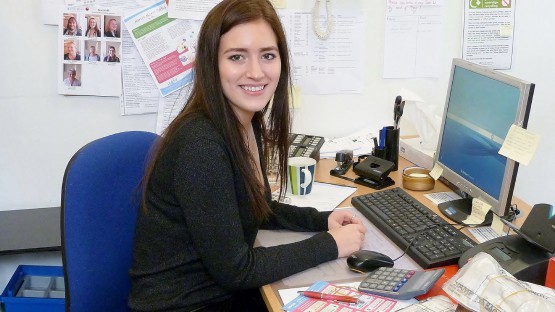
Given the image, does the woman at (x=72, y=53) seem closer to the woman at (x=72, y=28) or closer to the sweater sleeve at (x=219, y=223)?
the woman at (x=72, y=28)

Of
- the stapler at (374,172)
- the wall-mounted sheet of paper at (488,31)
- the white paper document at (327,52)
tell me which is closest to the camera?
the stapler at (374,172)

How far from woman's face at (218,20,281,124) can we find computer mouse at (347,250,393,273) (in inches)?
16.1

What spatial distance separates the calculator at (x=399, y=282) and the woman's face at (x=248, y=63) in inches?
18.6

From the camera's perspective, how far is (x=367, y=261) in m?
1.21

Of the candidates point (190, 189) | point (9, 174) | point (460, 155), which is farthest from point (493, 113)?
point (9, 174)

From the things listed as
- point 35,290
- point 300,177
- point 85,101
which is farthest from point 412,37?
point 35,290

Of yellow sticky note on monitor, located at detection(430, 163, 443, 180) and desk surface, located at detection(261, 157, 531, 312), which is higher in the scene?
yellow sticky note on monitor, located at detection(430, 163, 443, 180)

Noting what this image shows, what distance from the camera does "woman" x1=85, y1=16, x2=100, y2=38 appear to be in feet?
6.21

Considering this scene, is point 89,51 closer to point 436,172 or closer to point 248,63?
point 248,63

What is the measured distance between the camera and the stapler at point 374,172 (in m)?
1.77

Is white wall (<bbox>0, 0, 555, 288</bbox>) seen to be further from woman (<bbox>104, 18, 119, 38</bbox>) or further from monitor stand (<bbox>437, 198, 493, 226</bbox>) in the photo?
monitor stand (<bbox>437, 198, 493, 226</bbox>)

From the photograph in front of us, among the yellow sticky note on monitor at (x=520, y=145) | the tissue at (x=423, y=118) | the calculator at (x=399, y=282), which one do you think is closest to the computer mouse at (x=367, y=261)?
the calculator at (x=399, y=282)

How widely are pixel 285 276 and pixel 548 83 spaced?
5.39 ft

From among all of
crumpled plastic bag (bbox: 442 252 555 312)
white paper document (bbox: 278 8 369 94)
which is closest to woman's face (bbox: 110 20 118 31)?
white paper document (bbox: 278 8 369 94)
